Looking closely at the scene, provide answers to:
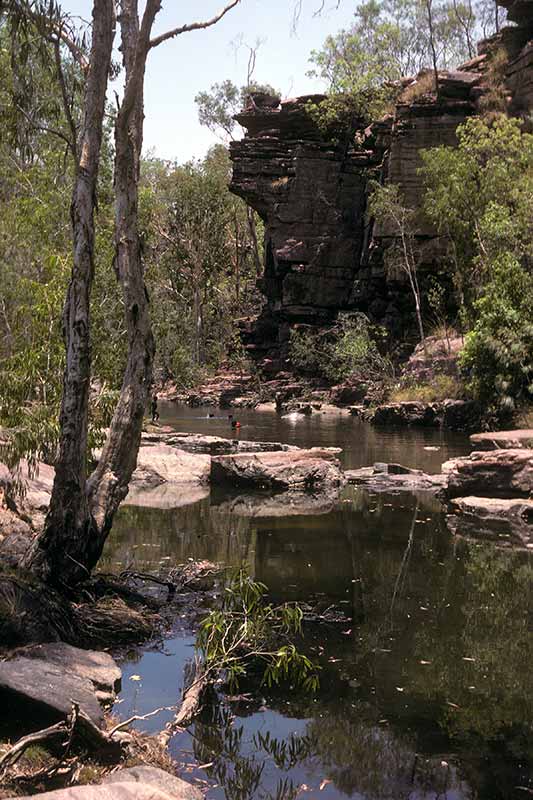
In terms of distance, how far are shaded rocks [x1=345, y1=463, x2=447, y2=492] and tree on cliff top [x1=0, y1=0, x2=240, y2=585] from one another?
734 cm

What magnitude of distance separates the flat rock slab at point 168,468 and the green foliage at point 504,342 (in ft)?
33.0

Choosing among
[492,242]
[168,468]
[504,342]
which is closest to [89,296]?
[168,468]

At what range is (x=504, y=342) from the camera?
22453 millimetres

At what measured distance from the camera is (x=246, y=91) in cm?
5088

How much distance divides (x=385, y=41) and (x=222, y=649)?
42.4 meters

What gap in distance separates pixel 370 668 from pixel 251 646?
2.73 ft

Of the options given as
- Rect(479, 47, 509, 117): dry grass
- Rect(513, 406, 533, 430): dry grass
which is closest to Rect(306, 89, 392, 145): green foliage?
Rect(479, 47, 509, 117): dry grass

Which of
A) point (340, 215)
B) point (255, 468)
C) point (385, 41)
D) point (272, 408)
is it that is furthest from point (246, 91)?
point (255, 468)

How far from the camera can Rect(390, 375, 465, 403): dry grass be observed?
26844 mm

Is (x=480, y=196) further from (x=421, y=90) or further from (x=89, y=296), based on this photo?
(x=89, y=296)

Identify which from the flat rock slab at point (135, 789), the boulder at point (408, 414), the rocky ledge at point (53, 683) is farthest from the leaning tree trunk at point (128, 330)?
the boulder at point (408, 414)

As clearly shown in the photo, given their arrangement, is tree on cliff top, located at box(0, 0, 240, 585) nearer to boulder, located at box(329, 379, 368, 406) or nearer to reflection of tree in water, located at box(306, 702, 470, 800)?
reflection of tree in water, located at box(306, 702, 470, 800)

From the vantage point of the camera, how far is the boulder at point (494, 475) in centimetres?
1201

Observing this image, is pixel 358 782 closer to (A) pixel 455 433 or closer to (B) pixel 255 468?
(B) pixel 255 468
